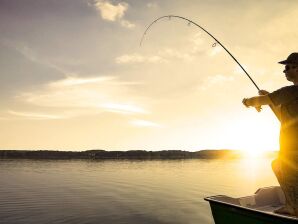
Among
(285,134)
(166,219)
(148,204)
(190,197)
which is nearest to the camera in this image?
(285,134)

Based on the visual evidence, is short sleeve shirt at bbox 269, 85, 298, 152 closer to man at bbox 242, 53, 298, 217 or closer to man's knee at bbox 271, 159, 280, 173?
man at bbox 242, 53, 298, 217

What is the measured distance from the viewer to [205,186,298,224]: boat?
7129 millimetres

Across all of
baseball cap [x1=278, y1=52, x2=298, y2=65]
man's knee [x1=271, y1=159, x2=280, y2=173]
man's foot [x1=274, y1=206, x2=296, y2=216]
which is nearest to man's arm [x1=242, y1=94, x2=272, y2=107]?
baseball cap [x1=278, y1=52, x2=298, y2=65]

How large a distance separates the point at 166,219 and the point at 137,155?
148m

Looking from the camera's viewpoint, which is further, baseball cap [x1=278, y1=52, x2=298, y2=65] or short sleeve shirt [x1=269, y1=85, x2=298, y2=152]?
baseball cap [x1=278, y1=52, x2=298, y2=65]

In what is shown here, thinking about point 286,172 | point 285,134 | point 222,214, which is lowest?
point 222,214

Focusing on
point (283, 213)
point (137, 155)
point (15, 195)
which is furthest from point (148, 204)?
point (137, 155)

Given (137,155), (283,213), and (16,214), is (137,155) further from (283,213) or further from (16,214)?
(283,213)

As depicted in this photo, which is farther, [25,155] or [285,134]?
[25,155]

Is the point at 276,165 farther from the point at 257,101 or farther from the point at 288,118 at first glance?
the point at 257,101

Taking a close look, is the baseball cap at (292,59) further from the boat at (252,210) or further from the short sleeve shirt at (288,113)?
the boat at (252,210)

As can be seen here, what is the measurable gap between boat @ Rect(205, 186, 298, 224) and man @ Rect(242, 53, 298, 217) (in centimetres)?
83

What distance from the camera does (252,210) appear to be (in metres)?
7.70

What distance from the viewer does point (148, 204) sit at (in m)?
20.5
